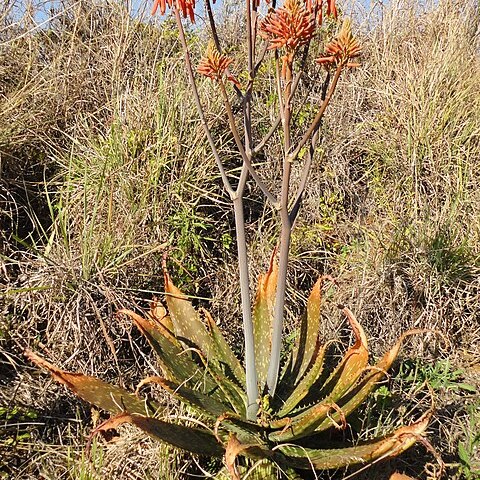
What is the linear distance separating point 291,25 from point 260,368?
55.6 inches

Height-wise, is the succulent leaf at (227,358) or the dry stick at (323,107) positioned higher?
the dry stick at (323,107)

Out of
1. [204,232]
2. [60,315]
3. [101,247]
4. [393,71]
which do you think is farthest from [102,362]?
[393,71]

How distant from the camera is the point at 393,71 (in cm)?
499

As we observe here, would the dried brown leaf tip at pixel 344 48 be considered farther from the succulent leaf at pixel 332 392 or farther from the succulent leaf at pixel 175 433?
the succulent leaf at pixel 175 433

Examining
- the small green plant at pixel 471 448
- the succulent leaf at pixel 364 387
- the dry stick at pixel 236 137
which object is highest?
the dry stick at pixel 236 137

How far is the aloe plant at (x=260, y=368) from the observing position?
1.97 meters

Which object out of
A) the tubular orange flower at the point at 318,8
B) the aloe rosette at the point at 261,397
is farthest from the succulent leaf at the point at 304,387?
the tubular orange flower at the point at 318,8

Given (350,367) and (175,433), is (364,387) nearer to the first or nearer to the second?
(350,367)

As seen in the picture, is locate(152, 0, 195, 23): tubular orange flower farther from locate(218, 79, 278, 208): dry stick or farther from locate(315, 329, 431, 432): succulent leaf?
locate(315, 329, 431, 432): succulent leaf

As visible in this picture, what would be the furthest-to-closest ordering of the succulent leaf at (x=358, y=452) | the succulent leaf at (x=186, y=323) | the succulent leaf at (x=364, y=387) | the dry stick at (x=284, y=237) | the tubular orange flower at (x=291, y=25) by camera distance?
1. the succulent leaf at (x=186, y=323)
2. the succulent leaf at (x=364, y=387)
3. the succulent leaf at (x=358, y=452)
4. the dry stick at (x=284, y=237)
5. the tubular orange flower at (x=291, y=25)

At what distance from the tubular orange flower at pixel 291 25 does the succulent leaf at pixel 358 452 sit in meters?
1.30

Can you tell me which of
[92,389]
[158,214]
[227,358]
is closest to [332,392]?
[227,358]

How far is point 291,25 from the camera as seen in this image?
1.71m

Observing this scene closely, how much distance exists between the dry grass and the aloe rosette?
0.27 metres
